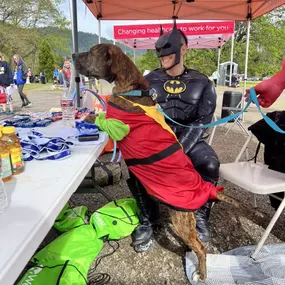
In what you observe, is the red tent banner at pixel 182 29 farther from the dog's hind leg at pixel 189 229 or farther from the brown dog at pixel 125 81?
the dog's hind leg at pixel 189 229

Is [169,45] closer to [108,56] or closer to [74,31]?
[108,56]

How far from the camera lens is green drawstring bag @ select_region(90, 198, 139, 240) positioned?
2.15 meters

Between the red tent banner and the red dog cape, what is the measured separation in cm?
767

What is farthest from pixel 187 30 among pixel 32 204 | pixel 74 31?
pixel 32 204

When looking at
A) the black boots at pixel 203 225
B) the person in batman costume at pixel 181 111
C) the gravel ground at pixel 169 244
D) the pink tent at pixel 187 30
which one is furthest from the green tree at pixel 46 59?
the black boots at pixel 203 225

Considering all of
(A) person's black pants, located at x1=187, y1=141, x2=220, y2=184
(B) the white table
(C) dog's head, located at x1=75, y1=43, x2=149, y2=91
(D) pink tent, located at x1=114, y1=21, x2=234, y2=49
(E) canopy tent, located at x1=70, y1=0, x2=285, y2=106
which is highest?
(D) pink tent, located at x1=114, y1=21, x2=234, y2=49

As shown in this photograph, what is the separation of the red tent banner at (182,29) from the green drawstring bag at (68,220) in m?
7.60

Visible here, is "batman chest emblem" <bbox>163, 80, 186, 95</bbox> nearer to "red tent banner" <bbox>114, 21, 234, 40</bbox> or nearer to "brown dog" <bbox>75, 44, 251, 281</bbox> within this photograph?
"brown dog" <bbox>75, 44, 251, 281</bbox>

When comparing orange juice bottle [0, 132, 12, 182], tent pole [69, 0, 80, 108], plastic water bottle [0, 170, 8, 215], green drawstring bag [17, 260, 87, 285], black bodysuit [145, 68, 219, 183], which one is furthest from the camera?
tent pole [69, 0, 80, 108]

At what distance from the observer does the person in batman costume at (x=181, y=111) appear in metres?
2.20

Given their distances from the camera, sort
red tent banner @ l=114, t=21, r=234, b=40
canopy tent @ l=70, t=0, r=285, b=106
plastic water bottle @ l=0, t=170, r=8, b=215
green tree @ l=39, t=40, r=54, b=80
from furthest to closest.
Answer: green tree @ l=39, t=40, r=54, b=80 → red tent banner @ l=114, t=21, r=234, b=40 → canopy tent @ l=70, t=0, r=285, b=106 → plastic water bottle @ l=0, t=170, r=8, b=215

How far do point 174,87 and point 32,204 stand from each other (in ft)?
5.60

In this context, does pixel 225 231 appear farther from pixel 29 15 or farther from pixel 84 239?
pixel 29 15

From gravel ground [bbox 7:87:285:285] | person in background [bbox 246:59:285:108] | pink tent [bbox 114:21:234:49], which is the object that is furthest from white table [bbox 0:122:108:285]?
pink tent [bbox 114:21:234:49]
